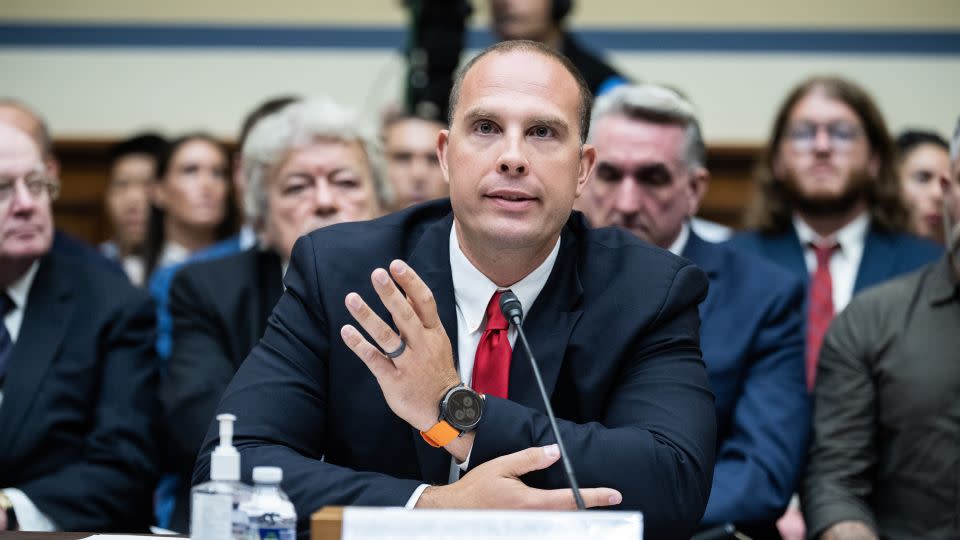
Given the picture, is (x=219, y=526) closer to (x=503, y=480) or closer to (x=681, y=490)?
(x=503, y=480)

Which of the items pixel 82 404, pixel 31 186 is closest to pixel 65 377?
pixel 82 404

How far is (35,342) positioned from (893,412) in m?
2.00

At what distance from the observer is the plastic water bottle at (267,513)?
1.43 meters

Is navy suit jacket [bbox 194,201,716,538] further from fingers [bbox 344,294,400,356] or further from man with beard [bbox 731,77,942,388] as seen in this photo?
man with beard [bbox 731,77,942,388]

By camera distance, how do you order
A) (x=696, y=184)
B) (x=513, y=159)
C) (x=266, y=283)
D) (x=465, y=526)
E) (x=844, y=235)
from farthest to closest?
(x=844, y=235), (x=696, y=184), (x=266, y=283), (x=513, y=159), (x=465, y=526)

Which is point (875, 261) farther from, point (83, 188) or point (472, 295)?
point (83, 188)

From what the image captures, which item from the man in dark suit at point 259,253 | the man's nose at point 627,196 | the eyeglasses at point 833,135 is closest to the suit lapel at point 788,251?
the eyeglasses at point 833,135

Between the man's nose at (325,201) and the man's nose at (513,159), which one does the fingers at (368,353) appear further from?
the man's nose at (325,201)

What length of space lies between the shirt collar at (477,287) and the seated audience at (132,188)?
3543 mm

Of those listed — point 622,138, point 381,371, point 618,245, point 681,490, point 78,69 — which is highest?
point 78,69

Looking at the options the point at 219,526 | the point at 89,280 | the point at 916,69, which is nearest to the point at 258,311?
the point at 89,280

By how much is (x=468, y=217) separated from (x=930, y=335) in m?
1.21

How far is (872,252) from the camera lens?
340 cm

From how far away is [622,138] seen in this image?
306 cm
